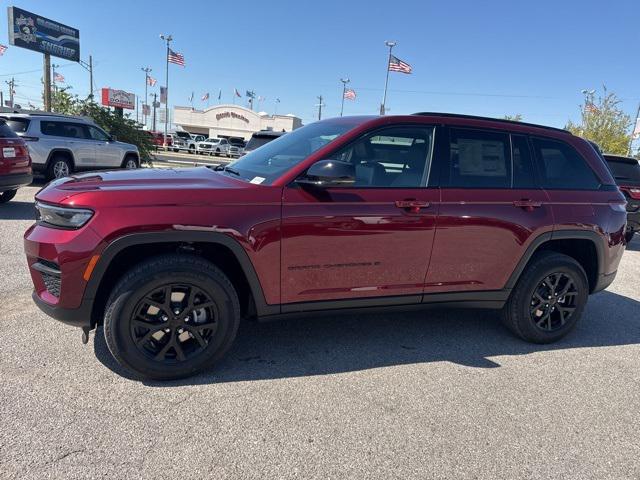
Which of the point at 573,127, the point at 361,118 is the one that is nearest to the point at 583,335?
the point at 361,118

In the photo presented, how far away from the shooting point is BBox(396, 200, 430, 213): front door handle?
3215 millimetres

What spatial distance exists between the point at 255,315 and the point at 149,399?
33.2 inches

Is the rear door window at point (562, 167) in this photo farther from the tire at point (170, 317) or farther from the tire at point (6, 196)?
the tire at point (6, 196)

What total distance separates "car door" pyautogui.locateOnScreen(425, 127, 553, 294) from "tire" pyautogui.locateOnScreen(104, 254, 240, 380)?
5.30 ft

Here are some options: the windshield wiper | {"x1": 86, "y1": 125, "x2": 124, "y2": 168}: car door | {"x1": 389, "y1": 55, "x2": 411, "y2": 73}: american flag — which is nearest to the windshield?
the windshield wiper

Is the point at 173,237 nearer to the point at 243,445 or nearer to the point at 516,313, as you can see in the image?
the point at 243,445

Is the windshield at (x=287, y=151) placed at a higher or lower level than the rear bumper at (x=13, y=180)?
higher

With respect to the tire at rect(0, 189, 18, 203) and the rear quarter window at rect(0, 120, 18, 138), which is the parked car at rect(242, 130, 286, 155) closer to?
the rear quarter window at rect(0, 120, 18, 138)

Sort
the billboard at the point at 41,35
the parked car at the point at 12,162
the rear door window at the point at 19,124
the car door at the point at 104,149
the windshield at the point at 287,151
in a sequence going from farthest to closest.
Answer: the billboard at the point at 41,35
the car door at the point at 104,149
the rear door window at the point at 19,124
the parked car at the point at 12,162
the windshield at the point at 287,151

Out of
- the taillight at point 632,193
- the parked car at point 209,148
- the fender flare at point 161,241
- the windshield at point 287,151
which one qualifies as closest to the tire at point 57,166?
the windshield at point 287,151

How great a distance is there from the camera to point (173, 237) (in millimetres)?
2713

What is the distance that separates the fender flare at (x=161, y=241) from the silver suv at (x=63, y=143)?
995 cm

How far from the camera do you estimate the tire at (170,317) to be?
8.94 ft

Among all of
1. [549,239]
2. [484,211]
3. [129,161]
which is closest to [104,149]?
[129,161]
